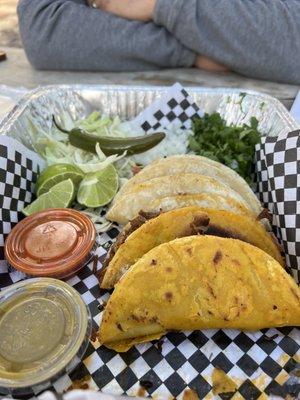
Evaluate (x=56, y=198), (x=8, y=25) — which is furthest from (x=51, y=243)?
(x=8, y=25)

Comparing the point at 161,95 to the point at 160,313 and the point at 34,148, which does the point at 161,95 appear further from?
the point at 160,313

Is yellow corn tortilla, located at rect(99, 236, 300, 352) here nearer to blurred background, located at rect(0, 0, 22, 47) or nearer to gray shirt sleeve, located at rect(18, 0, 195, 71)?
gray shirt sleeve, located at rect(18, 0, 195, 71)

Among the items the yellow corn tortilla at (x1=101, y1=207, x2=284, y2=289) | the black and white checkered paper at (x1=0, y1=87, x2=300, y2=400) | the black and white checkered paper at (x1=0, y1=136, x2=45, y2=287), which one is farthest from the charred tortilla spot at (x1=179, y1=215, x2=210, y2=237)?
the black and white checkered paper at (x1=0, y1=136, x2=45, y2=287)

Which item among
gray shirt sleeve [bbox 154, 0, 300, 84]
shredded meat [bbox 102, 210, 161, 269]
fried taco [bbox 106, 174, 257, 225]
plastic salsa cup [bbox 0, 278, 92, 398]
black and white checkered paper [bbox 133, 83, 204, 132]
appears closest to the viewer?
plastic salsa cup [bbox 0, 278, 92, 398]

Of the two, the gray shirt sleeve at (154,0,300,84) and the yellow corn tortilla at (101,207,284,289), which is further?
the gray shirt sleeve at (154,0,300,84)

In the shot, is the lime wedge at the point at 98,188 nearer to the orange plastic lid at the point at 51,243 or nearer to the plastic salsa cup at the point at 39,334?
the orange plastic lid at the point at 51,243

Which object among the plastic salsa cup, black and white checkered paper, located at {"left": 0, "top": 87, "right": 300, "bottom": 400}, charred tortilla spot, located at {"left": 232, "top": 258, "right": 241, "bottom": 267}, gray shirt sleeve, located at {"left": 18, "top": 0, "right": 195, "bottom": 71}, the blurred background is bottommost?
black and white checkered paper, located at {"left": 0, "top": 87, "right": 300, "bottom": 400}

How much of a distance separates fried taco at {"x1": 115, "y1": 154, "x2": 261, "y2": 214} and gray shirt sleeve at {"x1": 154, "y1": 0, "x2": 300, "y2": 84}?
1.52 metres

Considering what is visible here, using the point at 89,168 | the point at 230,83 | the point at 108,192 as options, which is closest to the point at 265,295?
the point at 108,192

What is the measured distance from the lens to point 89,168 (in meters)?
2.83

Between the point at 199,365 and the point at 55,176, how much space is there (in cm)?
146

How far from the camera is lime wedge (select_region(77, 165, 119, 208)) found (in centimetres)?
265

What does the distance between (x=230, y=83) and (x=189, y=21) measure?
650 millimetres

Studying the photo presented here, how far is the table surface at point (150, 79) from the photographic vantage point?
3707 mm
